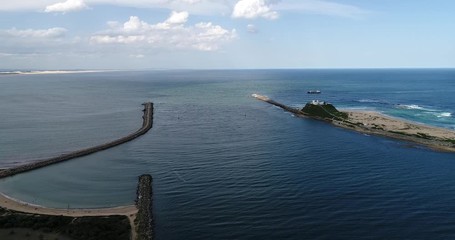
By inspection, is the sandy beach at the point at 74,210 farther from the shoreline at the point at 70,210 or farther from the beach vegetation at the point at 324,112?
the beach vegetation at the point at 324,112

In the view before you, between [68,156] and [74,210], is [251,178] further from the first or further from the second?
[68,156]

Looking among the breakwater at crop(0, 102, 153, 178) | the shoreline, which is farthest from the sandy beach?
the breakwater at crop(0, 102, 153, 178)

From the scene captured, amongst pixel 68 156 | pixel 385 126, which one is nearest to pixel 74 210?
pixel 68 156

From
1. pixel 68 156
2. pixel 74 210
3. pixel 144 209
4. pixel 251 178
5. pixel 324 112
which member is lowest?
pixel 74 210

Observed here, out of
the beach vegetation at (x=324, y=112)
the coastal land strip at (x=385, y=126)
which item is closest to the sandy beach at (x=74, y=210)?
the coastal land strip at (x=385, y=126)

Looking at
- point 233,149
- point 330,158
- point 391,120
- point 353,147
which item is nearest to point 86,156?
point 233,149
